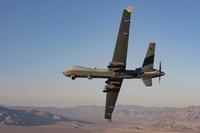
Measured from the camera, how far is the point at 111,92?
82.1m

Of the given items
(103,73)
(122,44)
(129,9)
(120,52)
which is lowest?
(103,73)

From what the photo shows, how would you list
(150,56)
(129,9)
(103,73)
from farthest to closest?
(150,56)
(103,73)
(129,9)

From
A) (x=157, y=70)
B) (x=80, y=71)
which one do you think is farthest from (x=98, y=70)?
(x=157, y=70)

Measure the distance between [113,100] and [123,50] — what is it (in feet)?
68.4

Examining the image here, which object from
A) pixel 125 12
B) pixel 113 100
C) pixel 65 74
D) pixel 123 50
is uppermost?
pixel 125 12

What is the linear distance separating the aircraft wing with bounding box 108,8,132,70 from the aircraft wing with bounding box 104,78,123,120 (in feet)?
23.2

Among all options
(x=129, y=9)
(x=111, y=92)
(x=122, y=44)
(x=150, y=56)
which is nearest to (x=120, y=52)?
(x=122, y=44)

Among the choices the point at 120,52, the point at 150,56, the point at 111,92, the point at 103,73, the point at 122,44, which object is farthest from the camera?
the point at 111,92

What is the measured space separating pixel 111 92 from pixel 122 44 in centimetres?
1893

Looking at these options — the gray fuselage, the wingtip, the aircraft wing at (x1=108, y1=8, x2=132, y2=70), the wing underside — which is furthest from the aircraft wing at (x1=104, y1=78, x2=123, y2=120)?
the wingtip

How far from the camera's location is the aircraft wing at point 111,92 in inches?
2998

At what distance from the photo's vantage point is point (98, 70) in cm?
7256

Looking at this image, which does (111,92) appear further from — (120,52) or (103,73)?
(120,52)

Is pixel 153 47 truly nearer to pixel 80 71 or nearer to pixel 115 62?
pixel 115 62
